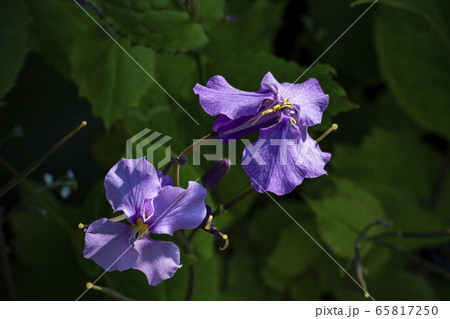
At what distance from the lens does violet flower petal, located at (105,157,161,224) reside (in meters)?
0.41

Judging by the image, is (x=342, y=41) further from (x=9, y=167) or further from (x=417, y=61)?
(x=9, y=167)

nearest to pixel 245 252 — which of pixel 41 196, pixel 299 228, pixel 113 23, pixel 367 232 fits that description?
pixel 299 228

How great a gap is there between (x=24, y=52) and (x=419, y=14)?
21.7 inches

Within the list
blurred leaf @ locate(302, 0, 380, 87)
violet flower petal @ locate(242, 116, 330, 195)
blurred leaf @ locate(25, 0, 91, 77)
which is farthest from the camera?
blurred leaf @ locate(302, 0, 380, 87)

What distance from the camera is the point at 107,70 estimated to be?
0.59m

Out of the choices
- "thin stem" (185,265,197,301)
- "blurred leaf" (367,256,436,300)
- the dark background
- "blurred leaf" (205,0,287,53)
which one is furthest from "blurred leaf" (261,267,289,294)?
"blurred leaf" (205,0,287,53)

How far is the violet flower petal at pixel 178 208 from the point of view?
0.40 m

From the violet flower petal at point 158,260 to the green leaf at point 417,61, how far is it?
485 millimetres

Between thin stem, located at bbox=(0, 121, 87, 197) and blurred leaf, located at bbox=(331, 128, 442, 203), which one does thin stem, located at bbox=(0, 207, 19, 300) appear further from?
blurred leaf, located at bbox=(331, 128, 442, 203)

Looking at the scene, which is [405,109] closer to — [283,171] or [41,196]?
[283,171]

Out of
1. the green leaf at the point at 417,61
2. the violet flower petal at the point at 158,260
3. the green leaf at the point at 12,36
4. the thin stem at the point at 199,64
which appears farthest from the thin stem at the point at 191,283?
the green leaf at the point at 417,61

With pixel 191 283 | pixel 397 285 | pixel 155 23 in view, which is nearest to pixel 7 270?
pixel 191 283

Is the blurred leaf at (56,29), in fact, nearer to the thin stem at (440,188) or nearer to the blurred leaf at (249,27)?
the blurred leaf at (249,27)

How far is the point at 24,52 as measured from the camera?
62 cm
